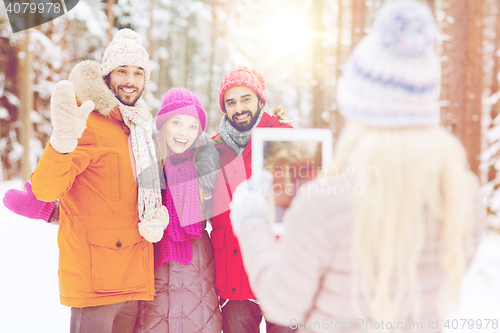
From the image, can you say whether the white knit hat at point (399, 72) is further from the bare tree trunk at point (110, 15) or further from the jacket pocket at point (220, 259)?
the bare tree trunk at point (110, 15)

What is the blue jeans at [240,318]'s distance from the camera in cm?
280

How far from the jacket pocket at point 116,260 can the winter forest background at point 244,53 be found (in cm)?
614

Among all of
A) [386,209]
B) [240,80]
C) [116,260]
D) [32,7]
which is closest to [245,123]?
[240,80]

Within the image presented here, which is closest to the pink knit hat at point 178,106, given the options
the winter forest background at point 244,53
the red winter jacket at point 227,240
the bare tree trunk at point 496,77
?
the red winter jacket at point 227,240

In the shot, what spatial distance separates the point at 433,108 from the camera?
1285mm

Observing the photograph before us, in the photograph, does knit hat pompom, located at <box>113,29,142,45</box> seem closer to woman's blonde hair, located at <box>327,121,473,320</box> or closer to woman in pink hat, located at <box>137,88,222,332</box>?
woman in pink hat, located at <box>137,88,222,332</box>

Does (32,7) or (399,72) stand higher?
(32,7)

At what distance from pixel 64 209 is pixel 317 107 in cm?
800

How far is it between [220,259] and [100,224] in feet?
3.01

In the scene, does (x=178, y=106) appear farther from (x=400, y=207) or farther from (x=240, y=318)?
(x=400, y=207)

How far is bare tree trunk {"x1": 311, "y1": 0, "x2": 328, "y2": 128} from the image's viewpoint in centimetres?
927

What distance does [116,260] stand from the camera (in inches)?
94.3

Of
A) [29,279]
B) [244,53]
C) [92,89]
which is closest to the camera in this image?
[92,89]

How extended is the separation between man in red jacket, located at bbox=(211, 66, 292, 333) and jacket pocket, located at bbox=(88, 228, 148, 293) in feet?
1.93
